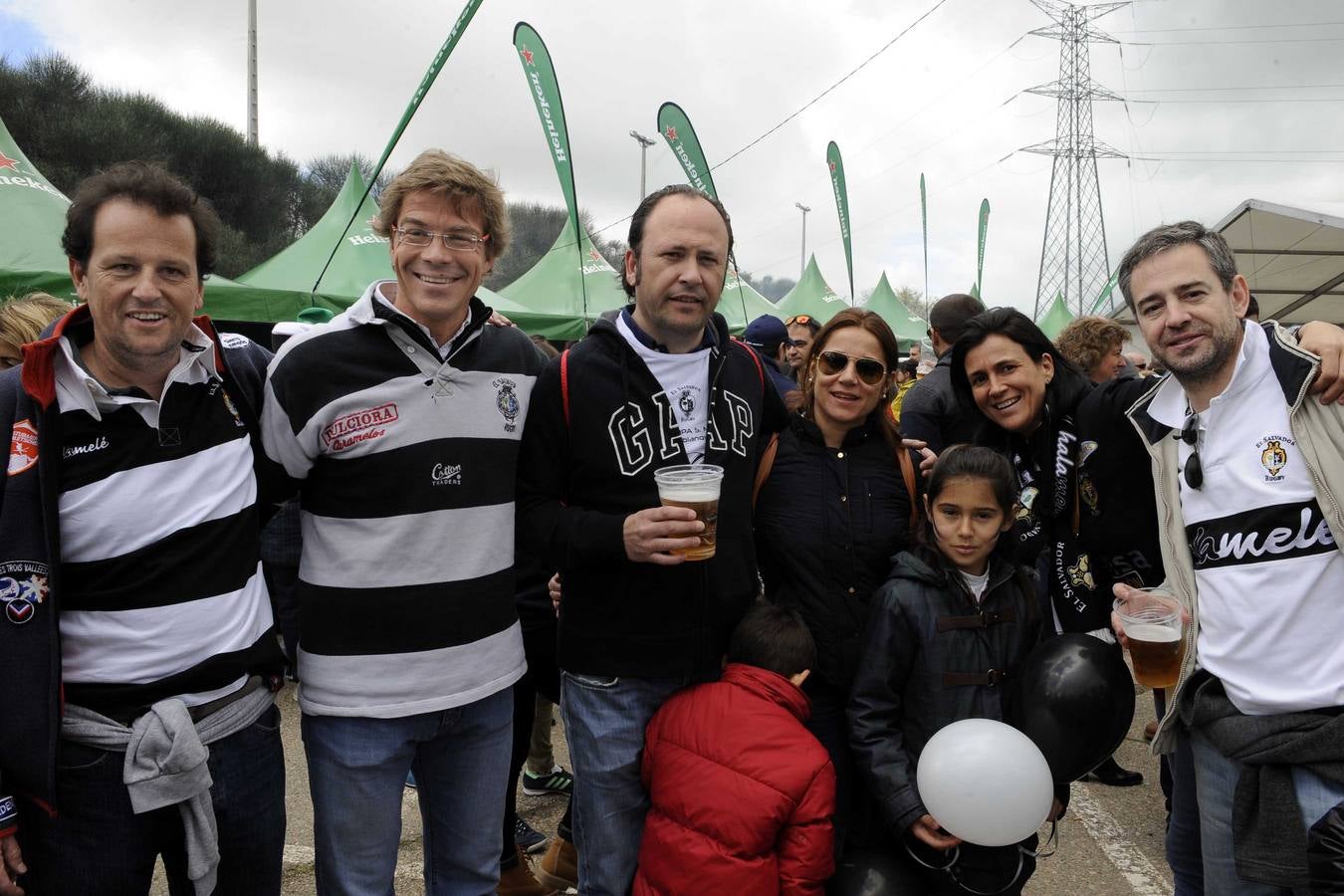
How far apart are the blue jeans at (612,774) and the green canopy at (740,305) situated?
41.1 ft

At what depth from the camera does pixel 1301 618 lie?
74.5 inches

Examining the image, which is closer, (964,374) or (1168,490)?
(1168,490)

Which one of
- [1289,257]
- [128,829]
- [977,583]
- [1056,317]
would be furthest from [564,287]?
[1056,317]

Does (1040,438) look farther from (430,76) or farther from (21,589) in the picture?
(430,76)

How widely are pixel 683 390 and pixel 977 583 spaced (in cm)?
107

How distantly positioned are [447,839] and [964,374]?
7.61 feet

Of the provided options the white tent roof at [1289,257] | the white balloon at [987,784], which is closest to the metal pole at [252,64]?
the white tent roof at [1289,257]

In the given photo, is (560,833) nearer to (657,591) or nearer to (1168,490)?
(657,591)

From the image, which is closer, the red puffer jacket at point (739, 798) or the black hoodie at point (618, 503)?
the red puffer jacket at point (739, 798)

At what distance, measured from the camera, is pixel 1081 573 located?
262 cm

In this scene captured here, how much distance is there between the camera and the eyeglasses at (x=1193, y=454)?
81.7 inches

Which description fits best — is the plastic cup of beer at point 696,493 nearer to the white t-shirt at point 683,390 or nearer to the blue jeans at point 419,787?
the white t-shirt at point 683,390

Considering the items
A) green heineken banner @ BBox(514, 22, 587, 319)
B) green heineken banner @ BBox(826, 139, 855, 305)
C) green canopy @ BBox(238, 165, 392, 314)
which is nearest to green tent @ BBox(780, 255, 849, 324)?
green heineken banner @ BBox(826, 139, 855, 305)

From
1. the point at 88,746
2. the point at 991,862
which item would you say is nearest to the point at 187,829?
the point at 88,746
